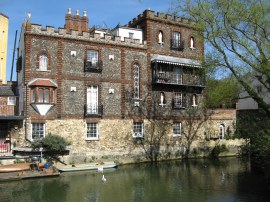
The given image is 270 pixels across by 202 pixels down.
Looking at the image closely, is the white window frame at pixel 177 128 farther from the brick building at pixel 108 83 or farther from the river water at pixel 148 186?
the river water at pixel 148 186

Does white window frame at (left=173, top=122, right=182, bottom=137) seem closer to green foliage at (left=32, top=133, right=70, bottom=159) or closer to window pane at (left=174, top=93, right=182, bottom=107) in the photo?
window pane at (left=174, top=93, right=182, bottom=107)

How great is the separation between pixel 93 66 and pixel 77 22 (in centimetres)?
543

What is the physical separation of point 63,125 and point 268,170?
1623cm

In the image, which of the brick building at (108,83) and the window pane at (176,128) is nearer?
the brick building at (108,83)

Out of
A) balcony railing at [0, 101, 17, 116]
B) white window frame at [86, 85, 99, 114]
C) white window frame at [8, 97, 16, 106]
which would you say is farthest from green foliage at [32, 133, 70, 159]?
white window frame at [8, 97, 16, 106]

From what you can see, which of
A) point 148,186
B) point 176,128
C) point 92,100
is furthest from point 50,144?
point 176,128

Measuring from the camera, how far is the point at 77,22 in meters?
32.2

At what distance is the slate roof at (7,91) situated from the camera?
97.1 ft

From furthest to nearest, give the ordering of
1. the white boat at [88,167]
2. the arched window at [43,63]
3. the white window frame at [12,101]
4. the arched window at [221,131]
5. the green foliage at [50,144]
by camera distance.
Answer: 1. the arched window at [221,131]
2. the white window frame at [12,101]
3. the arched window at [43,63]
4. the green foliage at [50,144]
5. the white boat at [88,167]

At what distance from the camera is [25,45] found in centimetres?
2752

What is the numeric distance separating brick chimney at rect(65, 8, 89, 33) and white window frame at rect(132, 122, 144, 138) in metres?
10.4

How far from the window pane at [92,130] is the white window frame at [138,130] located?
153 inches

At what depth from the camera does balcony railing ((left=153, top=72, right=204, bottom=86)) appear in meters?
32.9

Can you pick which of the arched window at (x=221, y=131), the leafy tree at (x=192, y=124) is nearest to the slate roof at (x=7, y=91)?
the leafy tree at (x=192, y=124)
